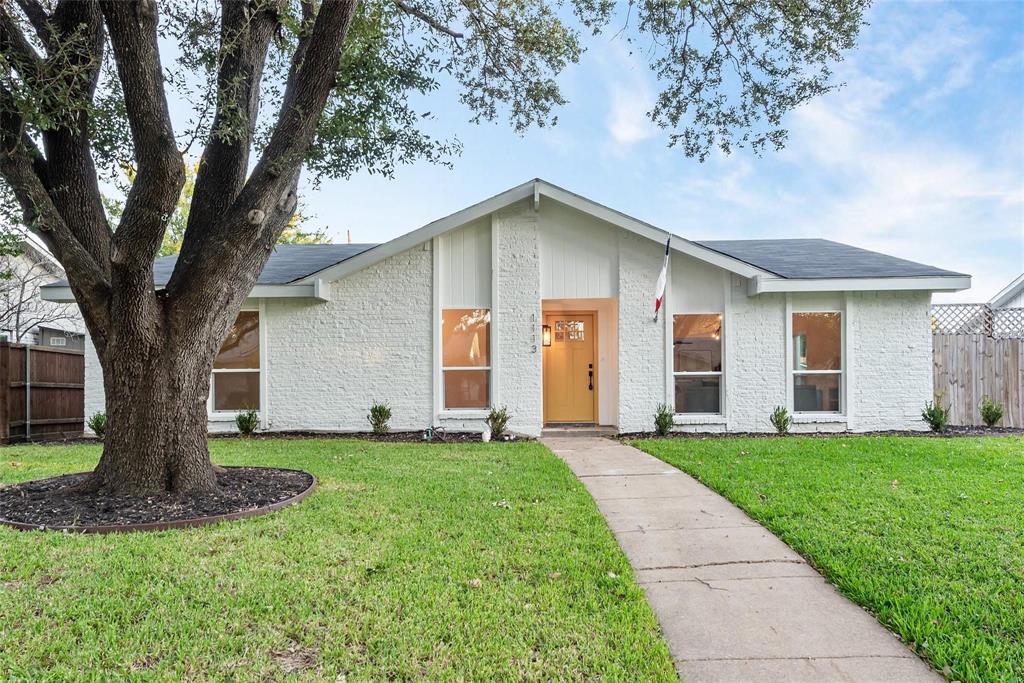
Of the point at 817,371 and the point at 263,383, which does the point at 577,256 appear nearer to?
the point at 817,371

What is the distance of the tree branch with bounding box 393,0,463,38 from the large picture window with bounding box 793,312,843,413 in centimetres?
730

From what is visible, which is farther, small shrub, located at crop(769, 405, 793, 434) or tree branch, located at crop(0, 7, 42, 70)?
small shrub, located at crop(769, 405, 793, 434)

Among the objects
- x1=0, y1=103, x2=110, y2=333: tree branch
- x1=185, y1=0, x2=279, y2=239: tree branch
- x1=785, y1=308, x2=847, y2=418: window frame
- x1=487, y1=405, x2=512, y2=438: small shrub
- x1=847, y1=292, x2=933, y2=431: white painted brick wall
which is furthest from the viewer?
x1=785, y1=308, x2=847, y2=418: window frame

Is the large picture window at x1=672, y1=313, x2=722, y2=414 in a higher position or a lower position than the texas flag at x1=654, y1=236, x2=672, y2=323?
lower

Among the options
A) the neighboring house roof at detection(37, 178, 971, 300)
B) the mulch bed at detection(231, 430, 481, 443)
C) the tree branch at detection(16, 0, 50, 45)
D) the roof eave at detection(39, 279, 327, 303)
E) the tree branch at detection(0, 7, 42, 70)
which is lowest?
the mulch bed at detection(231, 430, 481, 443)

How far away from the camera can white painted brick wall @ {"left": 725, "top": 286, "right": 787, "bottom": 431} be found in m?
9.35

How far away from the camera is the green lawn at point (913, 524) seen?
2551 mm

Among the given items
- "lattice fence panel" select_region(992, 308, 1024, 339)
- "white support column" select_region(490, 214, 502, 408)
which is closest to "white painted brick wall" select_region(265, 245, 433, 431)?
"white support column" select_region(490, 214, 502, 408)

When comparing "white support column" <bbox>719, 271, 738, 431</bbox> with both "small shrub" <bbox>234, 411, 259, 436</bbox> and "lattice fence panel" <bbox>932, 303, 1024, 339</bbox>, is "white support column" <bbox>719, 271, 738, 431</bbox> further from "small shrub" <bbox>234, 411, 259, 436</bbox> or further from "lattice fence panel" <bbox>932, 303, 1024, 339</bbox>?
"small shrub" <bbox>234, 411, 259, 436</bbox>

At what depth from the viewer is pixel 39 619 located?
2.56 meters

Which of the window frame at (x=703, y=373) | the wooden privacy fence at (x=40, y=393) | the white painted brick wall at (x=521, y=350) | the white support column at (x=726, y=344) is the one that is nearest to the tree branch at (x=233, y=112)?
the white painted brick wall at (x=521, y=350)

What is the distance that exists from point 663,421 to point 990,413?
5779 millimetres

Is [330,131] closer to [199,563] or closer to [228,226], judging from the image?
[228,226]

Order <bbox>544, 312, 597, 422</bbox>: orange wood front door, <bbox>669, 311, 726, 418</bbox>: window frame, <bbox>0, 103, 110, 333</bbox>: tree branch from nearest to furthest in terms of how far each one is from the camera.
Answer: <bbox>0, 103, 110, 333</bbox>: tree branch < <bbox>669, 311, 726, 418</bbox>: window frame < <bbox>544, 312, 597, 422</bbox>: orange wood front door
